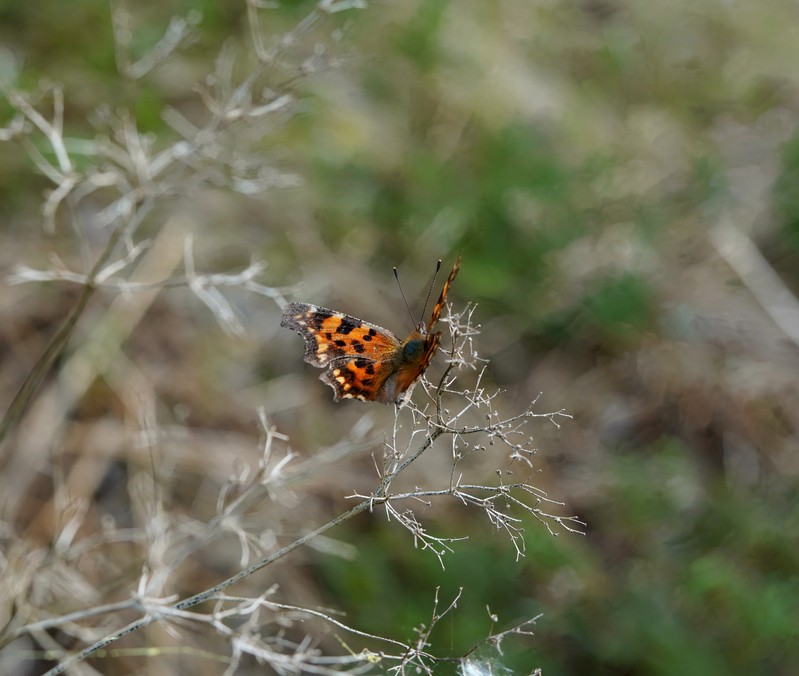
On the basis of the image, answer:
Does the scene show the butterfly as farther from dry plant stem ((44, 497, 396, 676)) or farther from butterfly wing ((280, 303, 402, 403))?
dry plant stem ((44, 497, 396, 676))

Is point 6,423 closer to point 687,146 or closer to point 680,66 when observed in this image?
point 687,146

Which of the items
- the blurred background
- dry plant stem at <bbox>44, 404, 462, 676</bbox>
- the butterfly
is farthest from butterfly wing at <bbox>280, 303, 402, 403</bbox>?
the blurred background

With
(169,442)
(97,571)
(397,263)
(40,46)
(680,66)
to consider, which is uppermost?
(680,66)

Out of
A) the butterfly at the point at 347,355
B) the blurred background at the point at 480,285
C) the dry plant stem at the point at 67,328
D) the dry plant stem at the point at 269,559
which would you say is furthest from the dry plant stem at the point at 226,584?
the blurred background at the point at 480,285

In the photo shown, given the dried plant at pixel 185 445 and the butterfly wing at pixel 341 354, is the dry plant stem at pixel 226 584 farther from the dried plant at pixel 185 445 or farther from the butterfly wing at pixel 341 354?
the butterfly wing at pixel 341 354

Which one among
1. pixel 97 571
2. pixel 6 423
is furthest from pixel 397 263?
pixel 6 423

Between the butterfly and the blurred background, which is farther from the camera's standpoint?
the blurred background

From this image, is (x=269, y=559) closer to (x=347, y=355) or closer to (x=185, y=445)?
(x=347, y=355)

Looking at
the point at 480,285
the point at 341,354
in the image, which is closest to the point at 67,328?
the point at 341,354
